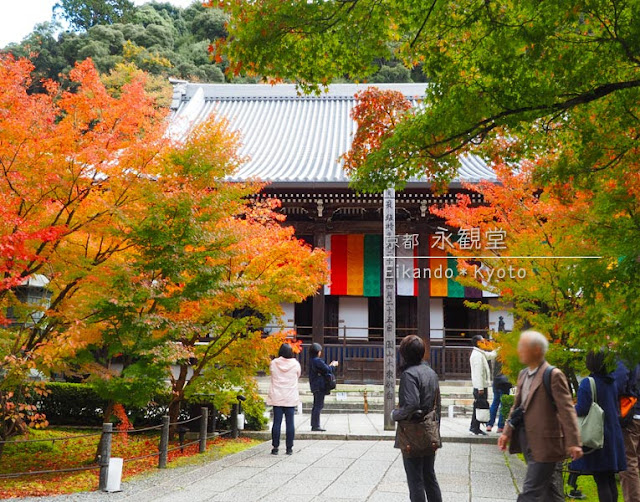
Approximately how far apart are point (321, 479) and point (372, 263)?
11093mm

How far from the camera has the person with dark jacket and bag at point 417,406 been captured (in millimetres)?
4578

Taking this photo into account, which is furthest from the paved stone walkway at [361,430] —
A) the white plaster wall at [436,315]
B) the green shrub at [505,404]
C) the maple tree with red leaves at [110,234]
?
the white plaster wall at [436,315]

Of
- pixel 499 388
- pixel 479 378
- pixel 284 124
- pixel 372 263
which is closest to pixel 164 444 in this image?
pixel 479 378

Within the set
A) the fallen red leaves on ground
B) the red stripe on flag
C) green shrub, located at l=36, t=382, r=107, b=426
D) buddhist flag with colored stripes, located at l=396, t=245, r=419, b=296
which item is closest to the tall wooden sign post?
the fallen red leaves on ground

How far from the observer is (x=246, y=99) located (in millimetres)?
24734

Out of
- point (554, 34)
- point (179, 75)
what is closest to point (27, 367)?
point (554, 34)

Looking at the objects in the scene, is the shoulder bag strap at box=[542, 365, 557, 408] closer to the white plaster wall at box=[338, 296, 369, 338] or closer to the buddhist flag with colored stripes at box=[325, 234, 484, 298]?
the buddhist flag with colored stripes at box=[325, 234, 484, 298]

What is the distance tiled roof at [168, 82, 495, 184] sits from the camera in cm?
1739

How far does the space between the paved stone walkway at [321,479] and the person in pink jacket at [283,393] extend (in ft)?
1.04

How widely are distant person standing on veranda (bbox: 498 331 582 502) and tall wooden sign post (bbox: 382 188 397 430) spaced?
676 cm

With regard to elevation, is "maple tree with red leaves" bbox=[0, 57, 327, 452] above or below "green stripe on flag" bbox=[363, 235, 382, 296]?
below

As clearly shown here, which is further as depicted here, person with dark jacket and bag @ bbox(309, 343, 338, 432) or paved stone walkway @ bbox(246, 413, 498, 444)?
person with dark jacket and bag @ bbox(309, 343, 338, 432)

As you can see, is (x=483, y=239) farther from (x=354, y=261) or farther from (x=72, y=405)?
(x=72, y=405)

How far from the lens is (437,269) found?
16781 millimetres
